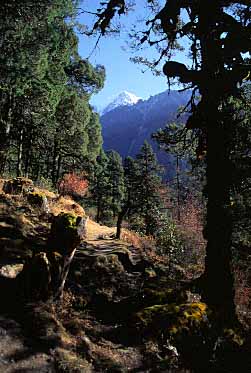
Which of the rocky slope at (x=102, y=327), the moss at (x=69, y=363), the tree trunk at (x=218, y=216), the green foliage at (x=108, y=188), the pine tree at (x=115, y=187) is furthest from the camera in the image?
the pine tree at (x=115, y=187)

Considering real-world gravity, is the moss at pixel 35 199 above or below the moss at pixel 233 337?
above

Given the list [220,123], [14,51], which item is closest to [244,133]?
[220,123]

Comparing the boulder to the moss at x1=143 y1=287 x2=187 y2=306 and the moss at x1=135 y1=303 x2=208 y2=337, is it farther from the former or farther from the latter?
the moss at x1=135 y1=303 x2=208 y2=337

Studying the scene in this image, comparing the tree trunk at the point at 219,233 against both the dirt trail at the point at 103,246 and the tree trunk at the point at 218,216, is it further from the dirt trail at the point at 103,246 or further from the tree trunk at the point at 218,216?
the dirt trail at the point at 103,246

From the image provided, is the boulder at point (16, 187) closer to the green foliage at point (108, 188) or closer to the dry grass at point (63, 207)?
the dry grass at point (63, 207)

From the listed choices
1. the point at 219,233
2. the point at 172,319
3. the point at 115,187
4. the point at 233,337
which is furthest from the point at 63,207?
the point at 115,187

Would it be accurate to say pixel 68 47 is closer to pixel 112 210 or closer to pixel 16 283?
pixel 16 283

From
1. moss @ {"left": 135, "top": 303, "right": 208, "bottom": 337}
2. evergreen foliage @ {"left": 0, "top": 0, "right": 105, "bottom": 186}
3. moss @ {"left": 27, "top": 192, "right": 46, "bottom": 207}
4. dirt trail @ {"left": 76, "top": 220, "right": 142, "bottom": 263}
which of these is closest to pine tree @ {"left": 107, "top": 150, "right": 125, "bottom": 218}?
evergreen foliage @ {"left": 0, "top": 0, "right": 105, "bottom": 186}

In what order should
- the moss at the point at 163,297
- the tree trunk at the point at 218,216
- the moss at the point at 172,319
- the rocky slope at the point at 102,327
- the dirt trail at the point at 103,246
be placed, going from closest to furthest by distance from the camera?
the rocky slope at the point at 102,327 → the moss at the point at 172,319 → the tree trunk at the point at 218,216 → the moss at the point at 163,297 → the dirt trail at the point at 103,246

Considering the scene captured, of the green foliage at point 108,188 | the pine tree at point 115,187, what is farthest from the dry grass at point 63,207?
the pine tree at point 115,187

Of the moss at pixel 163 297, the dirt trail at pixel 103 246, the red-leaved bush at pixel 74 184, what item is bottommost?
the moss at pixel 163 297

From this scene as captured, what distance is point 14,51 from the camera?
15500mm

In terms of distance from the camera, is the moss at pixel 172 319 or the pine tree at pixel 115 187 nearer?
the moss at pixel 172 319

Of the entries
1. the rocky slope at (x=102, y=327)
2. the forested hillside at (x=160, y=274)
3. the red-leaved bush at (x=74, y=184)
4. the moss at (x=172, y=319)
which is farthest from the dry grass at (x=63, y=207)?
the red-leaved bush at (x=74, y=184)
